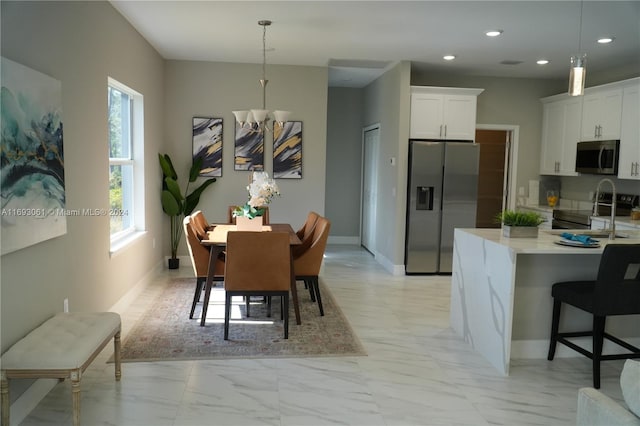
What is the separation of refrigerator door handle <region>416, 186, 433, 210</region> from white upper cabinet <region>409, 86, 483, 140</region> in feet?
2.25

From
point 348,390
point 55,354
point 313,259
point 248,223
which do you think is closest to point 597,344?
point 348,390

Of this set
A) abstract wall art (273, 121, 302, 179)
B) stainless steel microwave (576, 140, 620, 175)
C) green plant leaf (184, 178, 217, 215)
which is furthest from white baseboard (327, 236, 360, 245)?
stainless steel microwave (576, 140, 620, 175)

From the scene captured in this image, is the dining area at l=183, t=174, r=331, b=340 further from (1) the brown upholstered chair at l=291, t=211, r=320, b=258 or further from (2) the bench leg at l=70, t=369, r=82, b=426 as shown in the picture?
(2) the bench leg at l=70, t=369, r=82, b=426

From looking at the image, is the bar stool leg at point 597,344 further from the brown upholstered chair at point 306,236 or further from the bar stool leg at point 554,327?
the brown upholstered chair at point 306,236

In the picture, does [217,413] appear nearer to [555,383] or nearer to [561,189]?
[555,383]

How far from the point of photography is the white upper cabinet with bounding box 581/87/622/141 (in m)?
5.77

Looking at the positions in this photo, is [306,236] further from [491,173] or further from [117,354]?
[491,173]

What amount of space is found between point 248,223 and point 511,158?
14.5ft

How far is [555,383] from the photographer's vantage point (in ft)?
11.0

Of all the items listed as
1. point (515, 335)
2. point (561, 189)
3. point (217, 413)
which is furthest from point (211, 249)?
point (561, 189)

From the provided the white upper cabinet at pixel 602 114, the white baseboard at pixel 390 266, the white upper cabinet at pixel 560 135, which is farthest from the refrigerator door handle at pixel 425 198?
the white upper cabinet at pixel 602 114

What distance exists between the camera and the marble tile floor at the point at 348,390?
2.82m

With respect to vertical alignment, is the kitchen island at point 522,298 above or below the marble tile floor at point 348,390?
above

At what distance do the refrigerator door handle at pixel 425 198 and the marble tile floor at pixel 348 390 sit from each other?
2.48 metres
